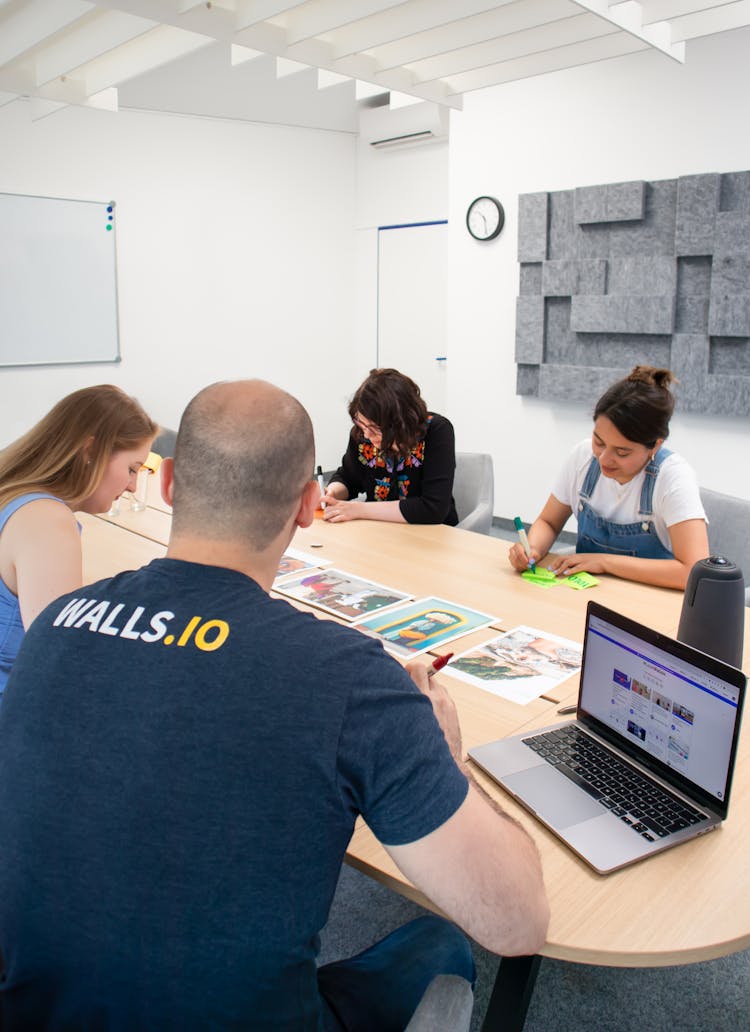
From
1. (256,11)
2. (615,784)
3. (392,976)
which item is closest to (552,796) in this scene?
(615,784)

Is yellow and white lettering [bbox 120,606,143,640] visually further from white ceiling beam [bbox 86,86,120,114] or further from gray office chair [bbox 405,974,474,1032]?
white ceiling beam [bbox 86,86,120,114]

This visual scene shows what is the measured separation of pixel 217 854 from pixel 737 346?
398cm

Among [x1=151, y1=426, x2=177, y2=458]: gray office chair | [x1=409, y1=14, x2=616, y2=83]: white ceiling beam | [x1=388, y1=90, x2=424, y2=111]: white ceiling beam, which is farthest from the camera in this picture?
[x1=151, y1=426, x2=177, y2=458]: gray office chair

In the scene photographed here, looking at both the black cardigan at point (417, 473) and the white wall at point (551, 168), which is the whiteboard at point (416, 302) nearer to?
the white wall at point (551, 168)

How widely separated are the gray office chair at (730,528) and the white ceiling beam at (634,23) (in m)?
1.45

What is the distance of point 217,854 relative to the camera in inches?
34.6

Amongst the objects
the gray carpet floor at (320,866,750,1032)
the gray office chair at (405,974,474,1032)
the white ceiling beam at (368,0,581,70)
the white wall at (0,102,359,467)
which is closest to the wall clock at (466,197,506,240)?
the white wall at (0,102,359,467)

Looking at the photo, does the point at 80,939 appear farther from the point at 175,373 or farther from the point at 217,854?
the point at 175,373

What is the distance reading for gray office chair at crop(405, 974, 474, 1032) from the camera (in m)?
1.00

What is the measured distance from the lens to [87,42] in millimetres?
3111

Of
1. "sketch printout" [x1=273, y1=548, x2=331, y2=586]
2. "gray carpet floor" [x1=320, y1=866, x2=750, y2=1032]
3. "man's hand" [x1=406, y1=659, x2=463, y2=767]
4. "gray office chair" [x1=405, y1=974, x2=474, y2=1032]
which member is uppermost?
"man's hand" [x1=406, y1=659, x2=463, y2=767]

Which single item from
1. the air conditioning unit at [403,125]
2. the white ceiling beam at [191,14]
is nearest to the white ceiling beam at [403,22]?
the white ceiling beam at [191,14]

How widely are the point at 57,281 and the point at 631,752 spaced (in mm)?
4968

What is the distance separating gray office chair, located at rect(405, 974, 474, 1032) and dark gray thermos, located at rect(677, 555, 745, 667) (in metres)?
0.94
